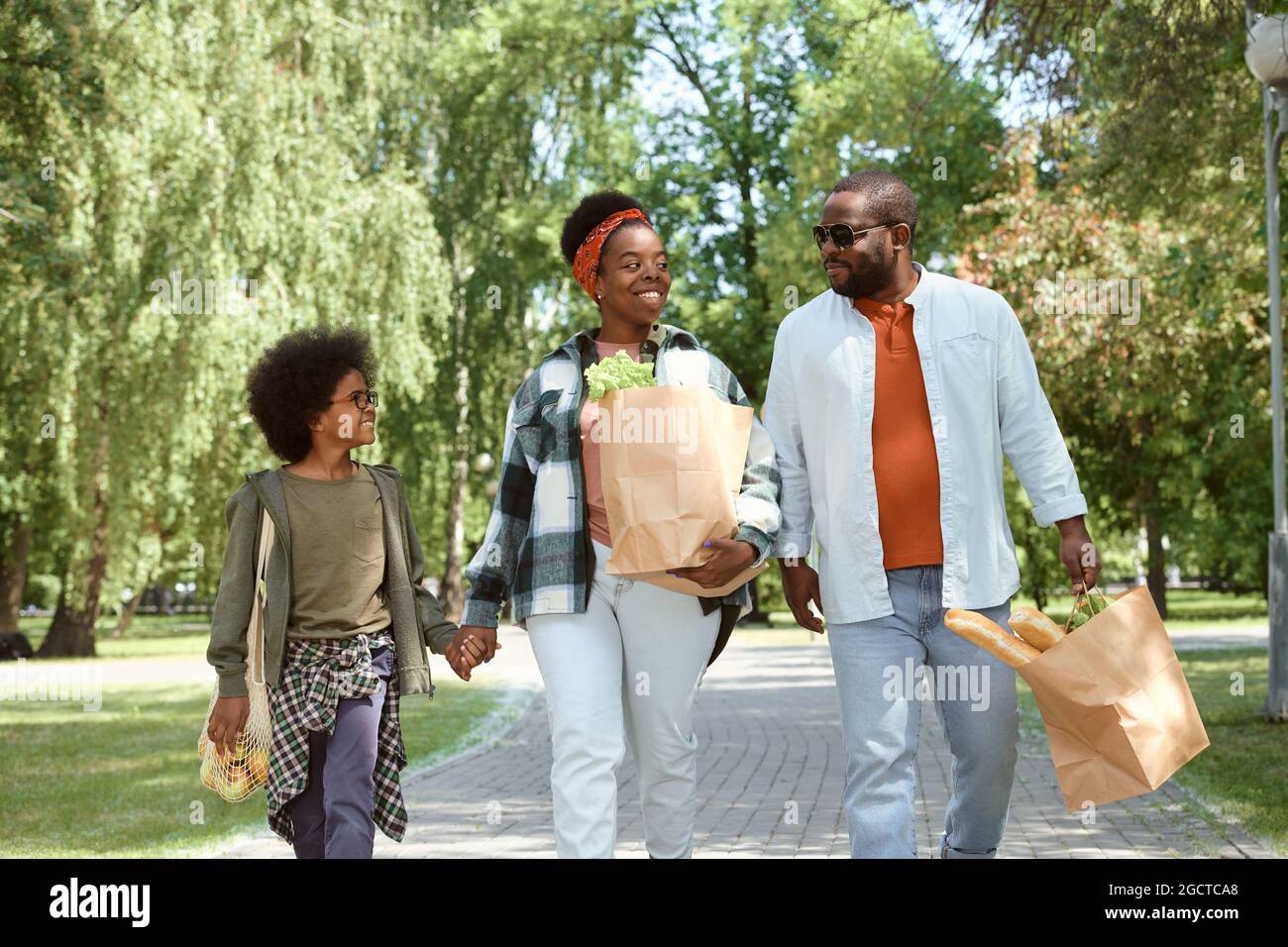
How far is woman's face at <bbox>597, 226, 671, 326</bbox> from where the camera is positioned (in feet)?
16.9

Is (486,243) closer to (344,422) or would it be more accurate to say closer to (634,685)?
(344,422)

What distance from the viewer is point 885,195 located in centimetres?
511

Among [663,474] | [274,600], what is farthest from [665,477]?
[274,600]

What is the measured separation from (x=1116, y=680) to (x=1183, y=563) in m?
50.1

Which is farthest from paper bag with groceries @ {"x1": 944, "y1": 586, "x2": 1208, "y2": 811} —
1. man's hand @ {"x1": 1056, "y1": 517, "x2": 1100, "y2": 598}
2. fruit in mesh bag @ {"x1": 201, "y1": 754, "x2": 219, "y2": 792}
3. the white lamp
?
the white lamp

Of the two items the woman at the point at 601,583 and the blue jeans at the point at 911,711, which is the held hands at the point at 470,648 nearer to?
the woman at the point at 601,583

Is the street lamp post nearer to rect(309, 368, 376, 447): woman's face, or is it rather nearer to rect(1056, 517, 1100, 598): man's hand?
rect(1056, 517, 1100, 598): man's hand

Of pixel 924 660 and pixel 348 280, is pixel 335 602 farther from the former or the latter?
pixel 348 280

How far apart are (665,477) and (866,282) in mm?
909

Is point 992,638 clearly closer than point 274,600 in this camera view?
Yes

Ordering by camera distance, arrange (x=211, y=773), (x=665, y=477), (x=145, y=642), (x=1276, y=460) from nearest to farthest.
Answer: (x=665, y=477) → (x=211, y=773) → (x=1276, y=460) → (x=145, y=642)

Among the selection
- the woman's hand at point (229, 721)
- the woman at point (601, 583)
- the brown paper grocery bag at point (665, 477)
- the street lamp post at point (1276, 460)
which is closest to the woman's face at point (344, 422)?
the woman at point (601, 583)
